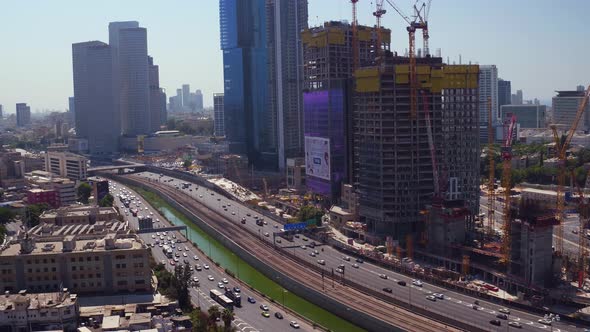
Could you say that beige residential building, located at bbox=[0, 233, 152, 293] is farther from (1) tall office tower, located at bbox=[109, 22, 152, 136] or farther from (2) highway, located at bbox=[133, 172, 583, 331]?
(1) tall office tower, located at bbox=[109, 22, 152, 136]

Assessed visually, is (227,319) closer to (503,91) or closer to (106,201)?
(106,201)

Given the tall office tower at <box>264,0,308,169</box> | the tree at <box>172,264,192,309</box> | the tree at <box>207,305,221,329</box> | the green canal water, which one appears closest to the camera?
the tree at <box>207,305,221,329</box>

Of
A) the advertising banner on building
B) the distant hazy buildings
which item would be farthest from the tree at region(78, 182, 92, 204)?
the distant hazy buildings

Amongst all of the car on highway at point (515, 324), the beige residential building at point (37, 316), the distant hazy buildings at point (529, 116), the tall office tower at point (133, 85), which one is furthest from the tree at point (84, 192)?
the distant hazy buildings at point (529, 116)

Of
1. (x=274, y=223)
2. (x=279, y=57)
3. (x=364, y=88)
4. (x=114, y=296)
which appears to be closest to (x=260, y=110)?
(x=279, y=57)

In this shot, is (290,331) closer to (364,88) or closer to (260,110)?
(364,88)
